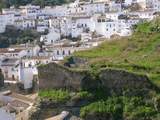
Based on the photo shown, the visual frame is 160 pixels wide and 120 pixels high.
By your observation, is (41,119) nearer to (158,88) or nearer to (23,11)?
(158,88)

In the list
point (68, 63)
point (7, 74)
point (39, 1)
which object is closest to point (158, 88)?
point (68, 63)

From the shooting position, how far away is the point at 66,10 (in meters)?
67.2

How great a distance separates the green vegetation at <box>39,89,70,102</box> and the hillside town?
355 cm

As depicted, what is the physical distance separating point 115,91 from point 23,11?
44.0 meters

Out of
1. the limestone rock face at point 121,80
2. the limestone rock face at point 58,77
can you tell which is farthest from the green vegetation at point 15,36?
the limestone rock face at point 121,80

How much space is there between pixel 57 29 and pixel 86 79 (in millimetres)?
34657

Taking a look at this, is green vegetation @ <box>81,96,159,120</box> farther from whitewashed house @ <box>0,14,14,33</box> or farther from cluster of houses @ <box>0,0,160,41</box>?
whitewashed house @ <box>0,14,14,33</box>

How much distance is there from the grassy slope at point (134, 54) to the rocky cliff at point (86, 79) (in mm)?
647

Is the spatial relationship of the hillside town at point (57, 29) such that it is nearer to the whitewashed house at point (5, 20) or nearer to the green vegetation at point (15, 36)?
the whitewashed house at point (5, 20)

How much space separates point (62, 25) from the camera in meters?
59.3

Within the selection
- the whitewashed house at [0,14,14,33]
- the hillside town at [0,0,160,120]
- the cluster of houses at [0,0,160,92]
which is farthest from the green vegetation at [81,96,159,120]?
the whitewashed house at [0,14,14,33]

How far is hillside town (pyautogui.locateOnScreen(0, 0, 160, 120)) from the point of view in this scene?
39.2 metres

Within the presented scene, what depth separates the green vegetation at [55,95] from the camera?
2431 cm

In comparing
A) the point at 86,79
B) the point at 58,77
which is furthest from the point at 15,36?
the point at 86,79
